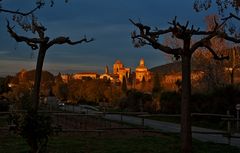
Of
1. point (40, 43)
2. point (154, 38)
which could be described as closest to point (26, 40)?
point (40, 43)

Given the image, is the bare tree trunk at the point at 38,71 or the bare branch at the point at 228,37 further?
the bare tree trunk at the point at 38,71

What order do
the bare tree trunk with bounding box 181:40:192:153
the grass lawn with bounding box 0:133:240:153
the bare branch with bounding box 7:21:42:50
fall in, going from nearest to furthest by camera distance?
the bare tree trunk with bounding box 181:40:192:153 < the grass lawn with bounding box 0:133:240:153 < the bare branch with bounding box 7:21:42:50

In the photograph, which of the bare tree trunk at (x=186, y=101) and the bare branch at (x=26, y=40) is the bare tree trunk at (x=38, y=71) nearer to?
the bare branch at (x=26, y=40)

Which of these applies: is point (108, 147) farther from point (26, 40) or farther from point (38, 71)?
point (26, 40)

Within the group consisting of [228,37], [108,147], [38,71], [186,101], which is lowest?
[108,147]

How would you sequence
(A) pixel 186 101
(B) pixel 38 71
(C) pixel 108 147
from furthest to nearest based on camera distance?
(B) pixel 38 71
(C) pixel 108 147
(A) pixel 186 101

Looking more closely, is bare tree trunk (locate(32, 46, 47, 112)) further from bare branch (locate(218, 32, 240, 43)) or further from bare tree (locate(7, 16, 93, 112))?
bare branch (locate(218, 32, 240, 43))

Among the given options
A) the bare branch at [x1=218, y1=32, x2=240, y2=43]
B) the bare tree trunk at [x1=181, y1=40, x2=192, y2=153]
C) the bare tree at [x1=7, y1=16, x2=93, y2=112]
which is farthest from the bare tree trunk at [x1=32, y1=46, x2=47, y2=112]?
the bare branch at [x1=218, y1=32, x2=240, y2=43]

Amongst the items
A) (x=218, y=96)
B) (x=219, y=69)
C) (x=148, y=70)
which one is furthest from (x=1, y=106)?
(x=148, y=70)

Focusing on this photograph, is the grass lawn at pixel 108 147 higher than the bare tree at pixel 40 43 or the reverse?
the reverse

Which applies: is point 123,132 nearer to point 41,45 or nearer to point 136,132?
point 136,132

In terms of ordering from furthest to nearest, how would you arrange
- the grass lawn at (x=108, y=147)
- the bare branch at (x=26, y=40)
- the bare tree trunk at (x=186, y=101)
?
the bare branch at (x=26, y=40)
the grass lawn at (x=108, y=147)
the bare tree trunk at (x=186, y=101)

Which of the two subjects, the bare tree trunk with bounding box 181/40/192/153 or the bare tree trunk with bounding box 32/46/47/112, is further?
the bare tree trunk with bounding box 32/46/47/112

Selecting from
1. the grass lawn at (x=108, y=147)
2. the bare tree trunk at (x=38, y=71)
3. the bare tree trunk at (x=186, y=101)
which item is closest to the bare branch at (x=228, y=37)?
the bare tree trunk at (x=186, y=101)
